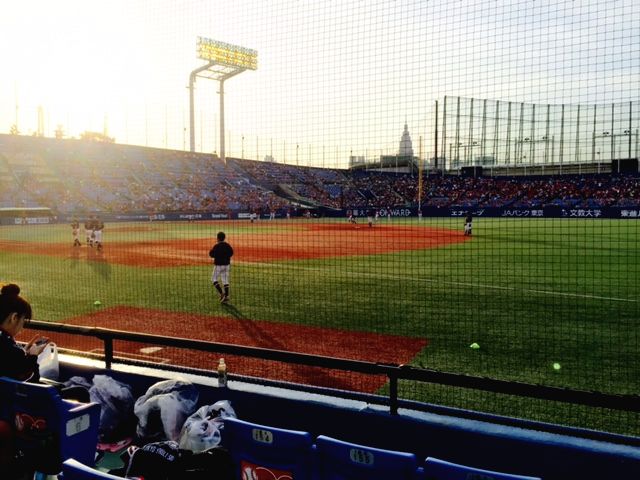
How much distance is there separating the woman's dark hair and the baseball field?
3961 millimetres

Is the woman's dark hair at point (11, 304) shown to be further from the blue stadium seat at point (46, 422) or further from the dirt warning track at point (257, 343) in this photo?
the dirt warning track at point (257, 343)

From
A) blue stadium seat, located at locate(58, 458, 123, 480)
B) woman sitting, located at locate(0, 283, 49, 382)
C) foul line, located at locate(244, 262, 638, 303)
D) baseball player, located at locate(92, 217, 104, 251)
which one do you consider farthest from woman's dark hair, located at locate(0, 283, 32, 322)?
baseball player, located at locate(92, 217, 104, 251)

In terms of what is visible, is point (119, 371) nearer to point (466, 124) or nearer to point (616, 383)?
point (616, 383)

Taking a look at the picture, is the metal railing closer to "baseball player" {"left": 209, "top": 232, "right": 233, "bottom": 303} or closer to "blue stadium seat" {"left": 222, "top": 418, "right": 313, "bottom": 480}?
"blue stadium seat" {"left": 222, "top": 418, "right": 313, "bottom": 480}

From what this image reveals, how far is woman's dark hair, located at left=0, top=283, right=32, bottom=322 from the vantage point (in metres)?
4.17

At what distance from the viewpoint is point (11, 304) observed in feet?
13.8

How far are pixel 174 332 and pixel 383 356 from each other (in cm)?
391

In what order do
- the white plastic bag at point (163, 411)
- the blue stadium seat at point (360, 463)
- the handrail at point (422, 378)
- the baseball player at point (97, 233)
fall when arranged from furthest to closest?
1. the baseball player at point (97, 233)
2. the white plastic bag at point (163, 411)
3. the handrail at point (422, 378)
4. the blue stadium seat at point (360, 463)

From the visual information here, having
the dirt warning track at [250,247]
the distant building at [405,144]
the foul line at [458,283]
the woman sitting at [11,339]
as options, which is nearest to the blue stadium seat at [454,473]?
the woman sitting at [11,339]

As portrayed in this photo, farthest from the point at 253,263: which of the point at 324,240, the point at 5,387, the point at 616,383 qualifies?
the point at 5,387

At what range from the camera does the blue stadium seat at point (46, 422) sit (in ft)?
12.3

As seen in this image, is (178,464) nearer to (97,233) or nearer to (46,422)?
(46,422)

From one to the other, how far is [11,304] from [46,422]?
3.25ft

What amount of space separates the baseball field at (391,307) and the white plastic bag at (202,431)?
119 inches
